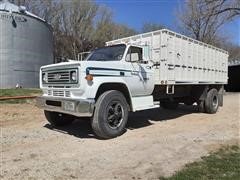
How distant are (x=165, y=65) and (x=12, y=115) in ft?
18.2

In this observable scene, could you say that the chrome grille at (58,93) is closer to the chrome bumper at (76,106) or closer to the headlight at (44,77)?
the chrome bumper at (76,106)

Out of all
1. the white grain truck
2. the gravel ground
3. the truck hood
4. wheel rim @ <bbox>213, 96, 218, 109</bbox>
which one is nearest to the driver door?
the white grain truck

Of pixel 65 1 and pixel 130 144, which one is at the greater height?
pixel 65 1

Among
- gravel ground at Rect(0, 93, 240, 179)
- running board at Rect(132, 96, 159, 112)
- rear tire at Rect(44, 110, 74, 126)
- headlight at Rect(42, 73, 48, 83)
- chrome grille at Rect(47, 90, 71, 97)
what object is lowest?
gravel ground at Rect(0, 93, 240, 179)

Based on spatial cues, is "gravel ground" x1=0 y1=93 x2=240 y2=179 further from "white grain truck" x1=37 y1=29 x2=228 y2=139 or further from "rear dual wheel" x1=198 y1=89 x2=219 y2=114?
"rear dual wheel" x1=198 y1=89 x2=219 y2=114

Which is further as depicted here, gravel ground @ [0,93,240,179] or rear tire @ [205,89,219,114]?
rear tire @ [205,89,219,114]

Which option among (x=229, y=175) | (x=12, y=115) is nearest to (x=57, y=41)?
(x=12, y=115)

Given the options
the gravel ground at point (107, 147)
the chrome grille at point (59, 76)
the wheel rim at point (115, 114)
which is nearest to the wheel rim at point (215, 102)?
the gravel ground at point (107, 147)

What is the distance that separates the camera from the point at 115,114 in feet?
23.4

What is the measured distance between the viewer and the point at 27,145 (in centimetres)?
637

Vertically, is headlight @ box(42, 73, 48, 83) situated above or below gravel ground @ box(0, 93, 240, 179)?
above

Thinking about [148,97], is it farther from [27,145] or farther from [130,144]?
[27,145]

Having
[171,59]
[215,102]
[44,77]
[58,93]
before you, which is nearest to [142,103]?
[171,59]

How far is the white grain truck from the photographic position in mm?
6605
